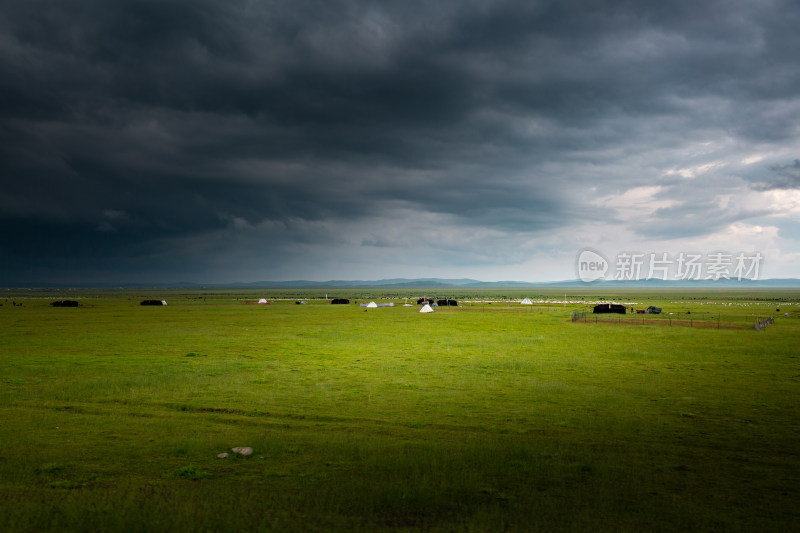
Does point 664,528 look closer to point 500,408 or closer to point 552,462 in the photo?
point 552,462

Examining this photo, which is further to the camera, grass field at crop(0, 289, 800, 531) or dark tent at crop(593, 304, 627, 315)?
dark tent at crop(593, 304, 627, 315)

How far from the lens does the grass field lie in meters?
8.81

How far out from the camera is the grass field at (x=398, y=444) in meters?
8.81

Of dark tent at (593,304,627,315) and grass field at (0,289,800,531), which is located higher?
dark tent at (593,304,627,315)

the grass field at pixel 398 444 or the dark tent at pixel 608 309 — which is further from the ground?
the dark tent at pixel 608 309

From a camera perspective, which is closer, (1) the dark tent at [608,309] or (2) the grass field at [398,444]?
(2) the grass field at [398,444]

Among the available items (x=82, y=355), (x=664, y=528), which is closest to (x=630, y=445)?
(x=664, y=528)

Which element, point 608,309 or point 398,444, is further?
point 608,309

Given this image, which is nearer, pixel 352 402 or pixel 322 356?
pixel 352 402

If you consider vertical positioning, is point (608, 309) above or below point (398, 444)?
above

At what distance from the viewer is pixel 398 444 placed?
12.7 metres

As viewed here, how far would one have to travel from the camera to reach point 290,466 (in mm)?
11109

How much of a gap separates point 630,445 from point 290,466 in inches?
343

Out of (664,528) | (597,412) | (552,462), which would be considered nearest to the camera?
(664,528)
